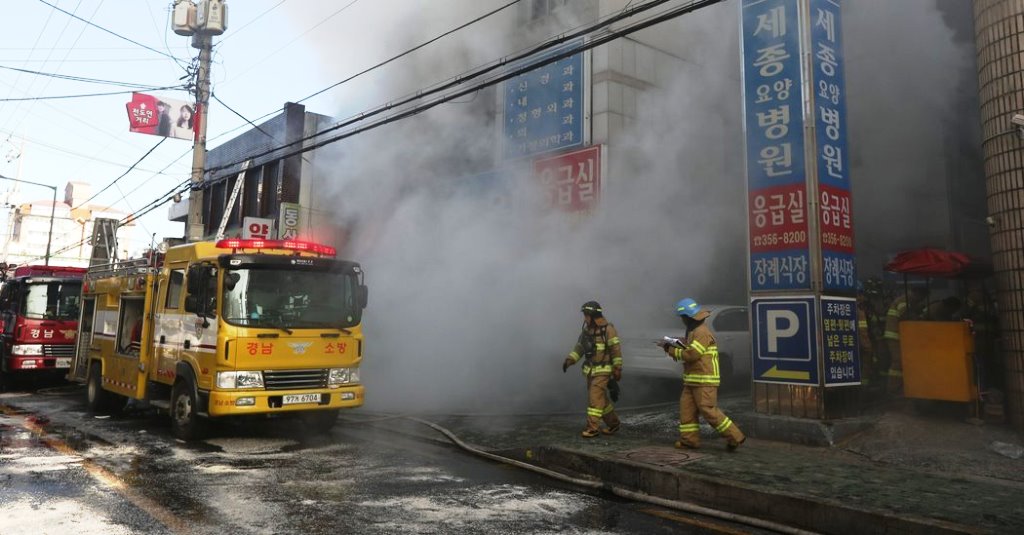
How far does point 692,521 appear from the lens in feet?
13.3

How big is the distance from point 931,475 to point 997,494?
1.80 feet

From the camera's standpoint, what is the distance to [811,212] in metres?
6.01

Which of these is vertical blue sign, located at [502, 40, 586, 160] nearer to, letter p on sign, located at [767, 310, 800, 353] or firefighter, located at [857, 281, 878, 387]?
firefighter, located at [857, 281, 878, 387]

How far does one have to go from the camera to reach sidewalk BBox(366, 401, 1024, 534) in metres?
3.87

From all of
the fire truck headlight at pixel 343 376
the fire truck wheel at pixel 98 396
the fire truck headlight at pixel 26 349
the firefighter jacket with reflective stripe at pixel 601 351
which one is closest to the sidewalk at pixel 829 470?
→ the firefighter jacket with reflective stripe at pixel 601 351

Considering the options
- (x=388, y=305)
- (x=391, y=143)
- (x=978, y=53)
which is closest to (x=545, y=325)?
(x=388, y=305)

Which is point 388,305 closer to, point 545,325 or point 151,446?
point 545,325

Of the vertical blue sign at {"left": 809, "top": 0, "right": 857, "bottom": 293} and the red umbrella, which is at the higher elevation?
the vertical blue sign at {"left": 809, "top": 0, "right": 857, "bottom": 293}

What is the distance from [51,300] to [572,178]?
377 inches

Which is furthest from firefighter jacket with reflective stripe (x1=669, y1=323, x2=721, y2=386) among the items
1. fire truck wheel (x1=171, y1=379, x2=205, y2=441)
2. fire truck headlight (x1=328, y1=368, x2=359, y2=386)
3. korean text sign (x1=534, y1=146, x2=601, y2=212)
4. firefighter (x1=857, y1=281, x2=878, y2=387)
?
fire truck wheel (x1=171, y1=379, x2=205, y2=441)

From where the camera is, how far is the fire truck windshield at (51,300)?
37.7 feet

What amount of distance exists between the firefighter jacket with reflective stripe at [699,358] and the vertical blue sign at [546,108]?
5395 mm

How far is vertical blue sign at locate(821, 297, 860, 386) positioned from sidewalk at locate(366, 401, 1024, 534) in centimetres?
53

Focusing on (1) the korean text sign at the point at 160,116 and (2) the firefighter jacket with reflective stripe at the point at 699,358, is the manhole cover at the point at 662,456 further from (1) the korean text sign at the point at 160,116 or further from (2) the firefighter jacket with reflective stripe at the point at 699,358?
(1) the korean text sign at the point at 160,116
